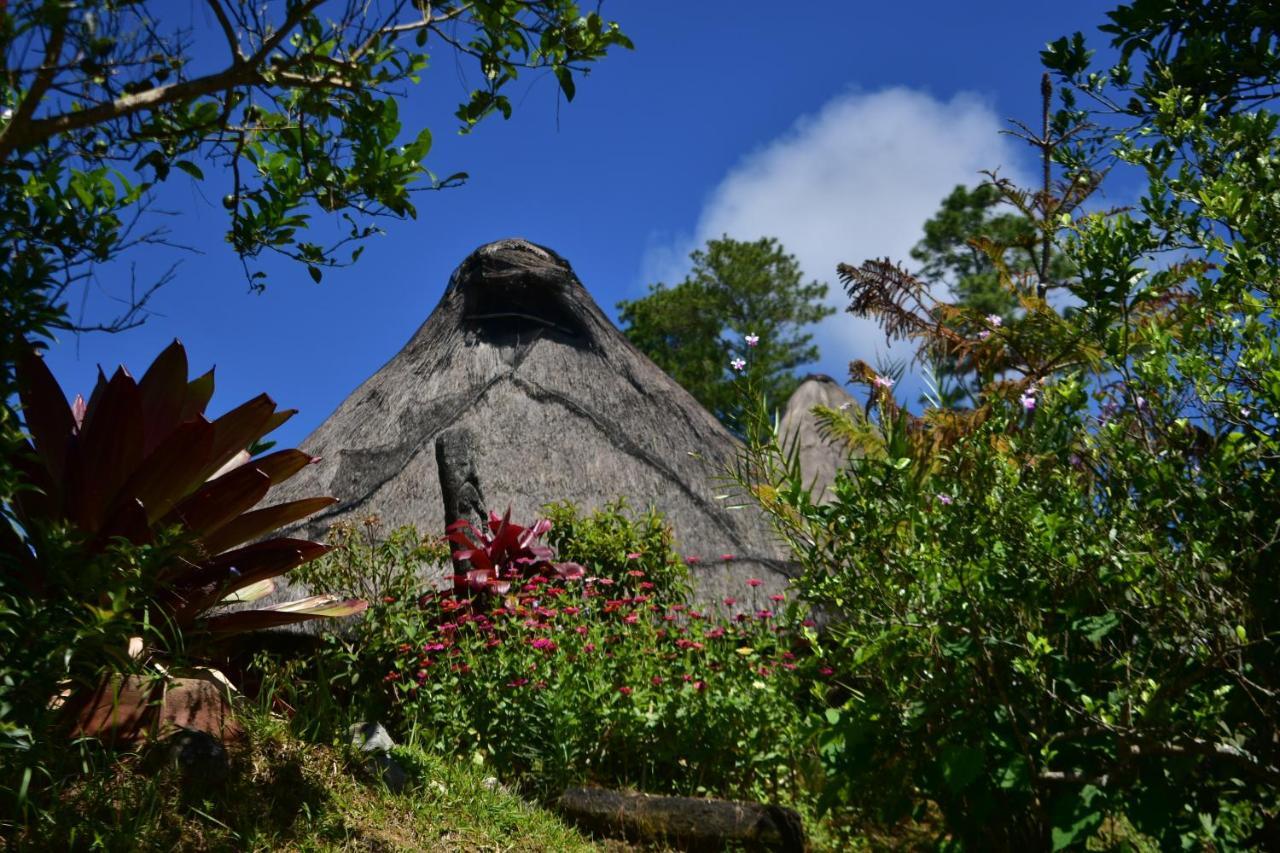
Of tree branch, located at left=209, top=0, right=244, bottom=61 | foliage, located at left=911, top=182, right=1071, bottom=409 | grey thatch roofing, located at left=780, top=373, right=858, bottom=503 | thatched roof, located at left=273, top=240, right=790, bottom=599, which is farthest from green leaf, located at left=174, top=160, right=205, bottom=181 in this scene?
foliage, located at left=911, top=182, right=1071, bottom=409

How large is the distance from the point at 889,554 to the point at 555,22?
7.36 ft

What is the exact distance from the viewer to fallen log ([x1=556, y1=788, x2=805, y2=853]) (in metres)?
4.49

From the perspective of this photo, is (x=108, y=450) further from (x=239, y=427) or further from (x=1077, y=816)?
(x=1077, y=816)

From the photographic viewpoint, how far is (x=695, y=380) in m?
24.7

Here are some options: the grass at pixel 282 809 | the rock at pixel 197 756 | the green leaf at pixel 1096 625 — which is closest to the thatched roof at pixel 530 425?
the grass at pixel 282 809

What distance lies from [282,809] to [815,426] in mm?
9643

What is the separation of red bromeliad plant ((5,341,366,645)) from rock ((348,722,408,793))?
54 cm

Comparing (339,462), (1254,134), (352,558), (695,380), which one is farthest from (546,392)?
(695,380)

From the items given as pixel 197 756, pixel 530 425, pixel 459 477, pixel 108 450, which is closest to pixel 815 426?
pixel 530 425

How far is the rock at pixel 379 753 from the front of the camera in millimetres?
4379

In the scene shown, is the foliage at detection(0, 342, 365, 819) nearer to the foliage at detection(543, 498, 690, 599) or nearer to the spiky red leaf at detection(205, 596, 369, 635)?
the spiky red leaf at detection(205, 596, 369, 635)

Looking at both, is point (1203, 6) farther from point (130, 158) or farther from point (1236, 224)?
point (130, 158)

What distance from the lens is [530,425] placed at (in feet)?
27.3

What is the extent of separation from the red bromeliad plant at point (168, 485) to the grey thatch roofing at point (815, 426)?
7723 millimetres
